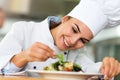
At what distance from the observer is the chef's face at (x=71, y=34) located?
1785 millimetres

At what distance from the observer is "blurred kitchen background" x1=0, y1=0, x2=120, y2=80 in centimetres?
527

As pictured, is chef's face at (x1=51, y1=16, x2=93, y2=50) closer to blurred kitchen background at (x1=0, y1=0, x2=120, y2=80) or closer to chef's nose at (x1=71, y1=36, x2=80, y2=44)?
chef's nose at (x1=71, y1=36, x2=80, y2=44)

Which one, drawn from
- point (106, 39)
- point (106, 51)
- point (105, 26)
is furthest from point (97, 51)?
point (105, 26)

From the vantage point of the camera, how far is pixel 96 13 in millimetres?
1886

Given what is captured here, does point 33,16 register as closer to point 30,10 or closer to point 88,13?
point 30,10

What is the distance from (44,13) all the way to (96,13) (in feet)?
12.4

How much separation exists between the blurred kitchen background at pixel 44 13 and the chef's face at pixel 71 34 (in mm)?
3192

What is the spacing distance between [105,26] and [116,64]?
1.27ft

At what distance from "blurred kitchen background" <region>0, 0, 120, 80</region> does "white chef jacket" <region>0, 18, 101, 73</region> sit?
3053 millimetres

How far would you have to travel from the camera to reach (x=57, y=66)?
1.59 m

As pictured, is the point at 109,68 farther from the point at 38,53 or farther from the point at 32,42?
the point at 32,42

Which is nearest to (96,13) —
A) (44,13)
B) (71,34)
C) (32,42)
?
(71,34)

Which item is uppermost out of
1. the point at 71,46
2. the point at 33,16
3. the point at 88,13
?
the point at 33,16

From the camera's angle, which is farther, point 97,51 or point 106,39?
point 106,39
